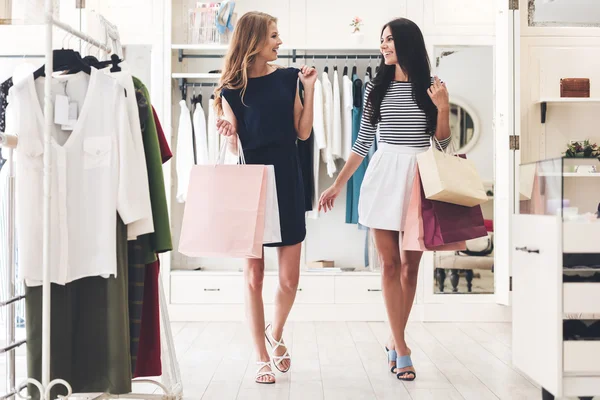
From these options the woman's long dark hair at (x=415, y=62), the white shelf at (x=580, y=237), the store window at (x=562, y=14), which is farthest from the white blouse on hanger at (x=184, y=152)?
the white shelf at (x=580, y=237)

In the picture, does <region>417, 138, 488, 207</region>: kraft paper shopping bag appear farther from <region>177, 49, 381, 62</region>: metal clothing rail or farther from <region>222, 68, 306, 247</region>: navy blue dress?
<region>177, 49, 381, 62</region>: metal clothing rail

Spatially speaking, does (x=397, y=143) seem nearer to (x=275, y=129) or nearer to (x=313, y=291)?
(x=275, y=129)

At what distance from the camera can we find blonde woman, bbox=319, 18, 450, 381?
2689mm

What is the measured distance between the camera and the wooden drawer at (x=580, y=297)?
74.0 inches

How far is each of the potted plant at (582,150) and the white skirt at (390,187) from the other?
1.81 meters

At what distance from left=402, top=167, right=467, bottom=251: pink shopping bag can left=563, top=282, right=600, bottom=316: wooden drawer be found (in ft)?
2.33

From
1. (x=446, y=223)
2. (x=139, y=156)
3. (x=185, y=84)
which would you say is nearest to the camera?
(x=139, y=156)

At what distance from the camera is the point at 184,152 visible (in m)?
4.24

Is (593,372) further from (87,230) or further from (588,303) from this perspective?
(87,230)

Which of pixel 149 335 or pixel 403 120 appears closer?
pixel 149 335

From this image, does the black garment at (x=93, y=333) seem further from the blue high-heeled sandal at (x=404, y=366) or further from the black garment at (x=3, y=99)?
the blue high-heeled sandal at (x=404, y=366)

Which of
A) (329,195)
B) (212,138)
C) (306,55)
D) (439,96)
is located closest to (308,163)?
(212,138)

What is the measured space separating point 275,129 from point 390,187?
0.53 meters

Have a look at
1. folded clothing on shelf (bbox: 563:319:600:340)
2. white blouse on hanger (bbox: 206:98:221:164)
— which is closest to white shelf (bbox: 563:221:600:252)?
folded clothing on shelf (bbox: 563:319:600:340)
